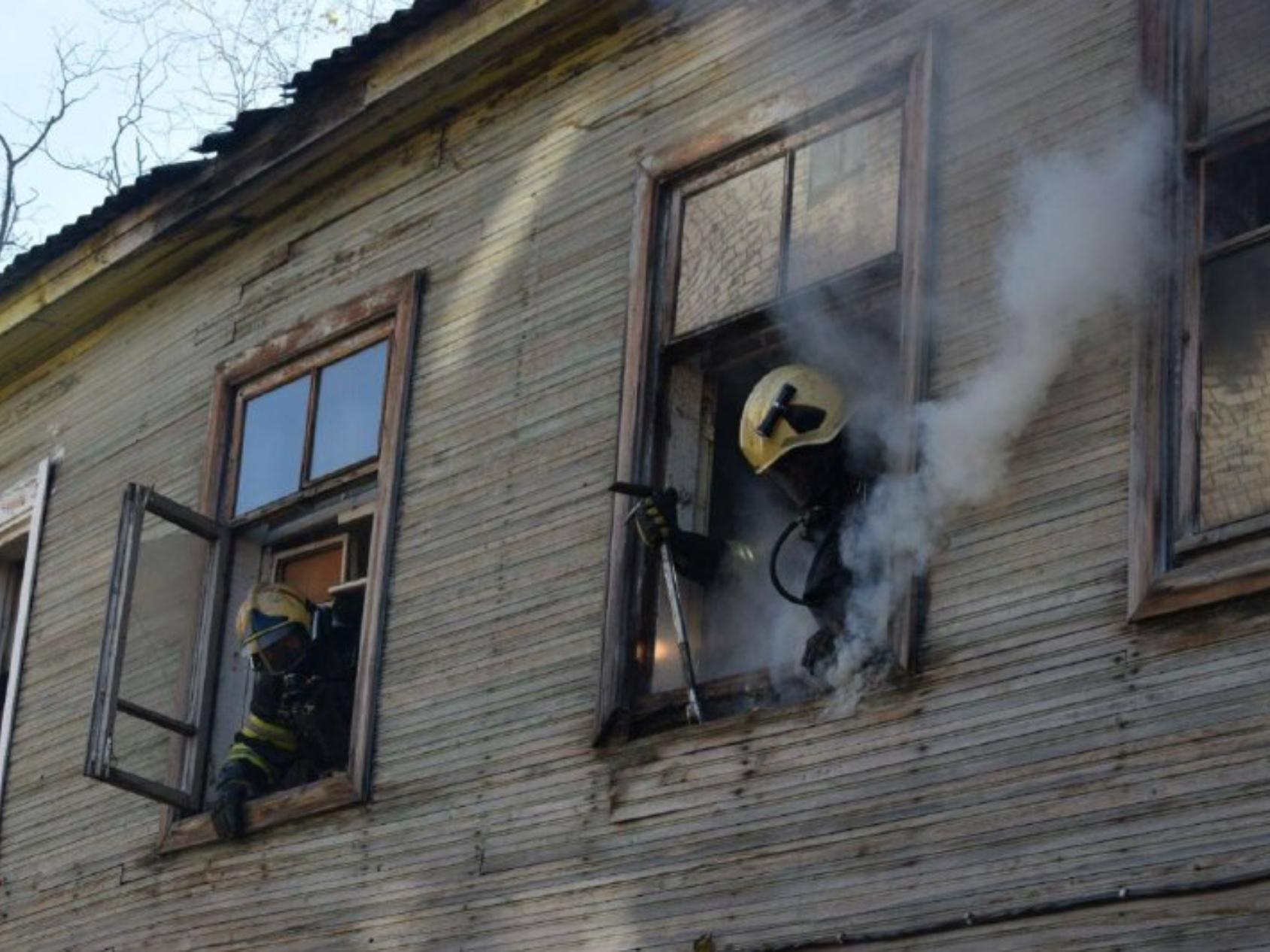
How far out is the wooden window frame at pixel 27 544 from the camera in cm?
1272

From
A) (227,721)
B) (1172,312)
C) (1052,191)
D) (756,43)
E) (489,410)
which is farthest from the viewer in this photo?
(227,721)

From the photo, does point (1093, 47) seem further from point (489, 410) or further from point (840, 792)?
point (489, 410)

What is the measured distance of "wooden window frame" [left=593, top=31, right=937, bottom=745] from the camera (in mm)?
8375

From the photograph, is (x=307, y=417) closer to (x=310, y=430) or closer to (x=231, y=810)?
(x=310, y=430)

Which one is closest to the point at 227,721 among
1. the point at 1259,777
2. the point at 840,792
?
the point at 840,792

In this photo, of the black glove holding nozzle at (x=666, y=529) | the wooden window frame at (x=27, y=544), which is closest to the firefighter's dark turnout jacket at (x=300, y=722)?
the wooden window frame at (x=27, y=544)

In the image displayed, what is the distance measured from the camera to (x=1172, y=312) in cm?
750

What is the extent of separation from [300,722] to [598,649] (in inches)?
89.2

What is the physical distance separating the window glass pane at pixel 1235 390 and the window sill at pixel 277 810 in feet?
13.4

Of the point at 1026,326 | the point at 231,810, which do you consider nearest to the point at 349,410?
the point at 231,810

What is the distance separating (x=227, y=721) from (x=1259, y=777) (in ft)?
19.4

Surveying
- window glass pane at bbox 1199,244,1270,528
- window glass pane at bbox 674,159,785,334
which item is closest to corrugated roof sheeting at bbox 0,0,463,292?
window glass pane at bbox 674,159,785,334

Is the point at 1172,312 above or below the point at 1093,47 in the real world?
below

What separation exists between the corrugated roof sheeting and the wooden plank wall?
1.43ft
